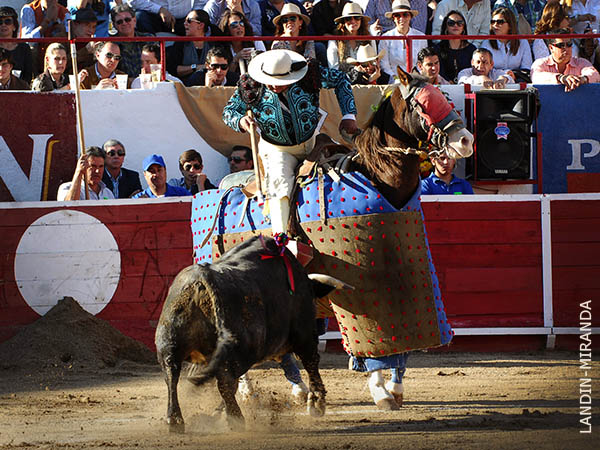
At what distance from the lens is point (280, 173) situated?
5.61 meters

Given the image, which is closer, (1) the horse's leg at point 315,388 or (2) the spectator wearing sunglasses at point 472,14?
(1) the horse's leg at point 315,388

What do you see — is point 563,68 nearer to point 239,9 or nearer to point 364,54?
point 364,54

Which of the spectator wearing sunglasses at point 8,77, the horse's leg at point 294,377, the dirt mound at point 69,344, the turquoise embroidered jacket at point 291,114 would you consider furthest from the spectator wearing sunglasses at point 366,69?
the horse's leg at point 294,377

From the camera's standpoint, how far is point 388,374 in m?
7.29

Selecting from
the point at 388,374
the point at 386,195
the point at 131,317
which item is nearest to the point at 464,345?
the point at 388,374

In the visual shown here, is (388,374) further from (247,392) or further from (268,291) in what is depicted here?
(268,291)

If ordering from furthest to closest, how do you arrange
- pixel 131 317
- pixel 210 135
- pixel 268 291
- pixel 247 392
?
pixel 210 135
pixel 131 317
pixel 247 392
pixel 268 291

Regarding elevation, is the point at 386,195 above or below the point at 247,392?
above

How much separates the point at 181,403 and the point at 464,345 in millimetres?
3999

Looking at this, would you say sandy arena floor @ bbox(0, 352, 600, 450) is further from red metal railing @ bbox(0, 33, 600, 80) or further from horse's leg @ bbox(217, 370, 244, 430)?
red metal railing @ bbox(0, 33, 600, 80)

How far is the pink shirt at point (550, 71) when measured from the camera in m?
9.83

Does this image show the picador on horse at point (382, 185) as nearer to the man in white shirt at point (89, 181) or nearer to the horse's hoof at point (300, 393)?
the horse's hoof at point (300, 393)

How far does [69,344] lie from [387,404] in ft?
9.86

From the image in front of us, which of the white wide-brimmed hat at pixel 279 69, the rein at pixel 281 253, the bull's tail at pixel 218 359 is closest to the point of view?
the bull's tail at pixel 218 359
